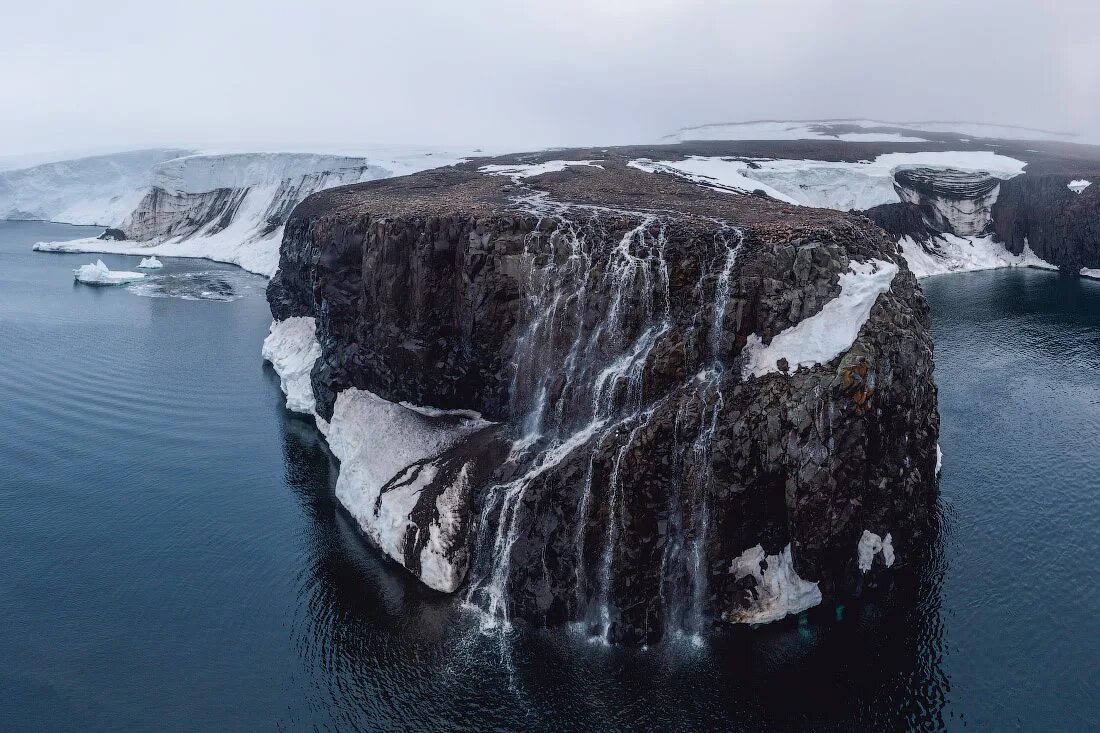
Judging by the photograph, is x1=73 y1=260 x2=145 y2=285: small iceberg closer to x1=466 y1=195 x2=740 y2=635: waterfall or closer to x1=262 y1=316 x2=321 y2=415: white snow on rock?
x1=262 y1=316 x2=321 y2=415: white snow on rock

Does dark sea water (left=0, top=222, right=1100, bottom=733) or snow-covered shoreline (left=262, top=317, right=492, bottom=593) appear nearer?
dark sea water (left=0, top=222, right=1100, bottom=733)

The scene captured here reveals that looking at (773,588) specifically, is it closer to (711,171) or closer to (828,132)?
(711,171)

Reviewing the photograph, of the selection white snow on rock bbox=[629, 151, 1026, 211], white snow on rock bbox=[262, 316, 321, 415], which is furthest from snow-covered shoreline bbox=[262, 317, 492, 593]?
white snow on rock bbox=[629, 151, 1026, 211]

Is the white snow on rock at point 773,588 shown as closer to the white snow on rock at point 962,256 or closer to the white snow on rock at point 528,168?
the white snow on rock at point 528,168

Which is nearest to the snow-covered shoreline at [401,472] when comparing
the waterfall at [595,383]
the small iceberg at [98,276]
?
the waterfall at [595,383]

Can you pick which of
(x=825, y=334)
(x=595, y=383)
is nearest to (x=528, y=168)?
(x=595, y=383)

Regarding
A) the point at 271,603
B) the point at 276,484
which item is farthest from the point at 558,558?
the point at 276,484

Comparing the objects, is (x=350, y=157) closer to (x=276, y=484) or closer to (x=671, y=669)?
(x=276, y=484)
